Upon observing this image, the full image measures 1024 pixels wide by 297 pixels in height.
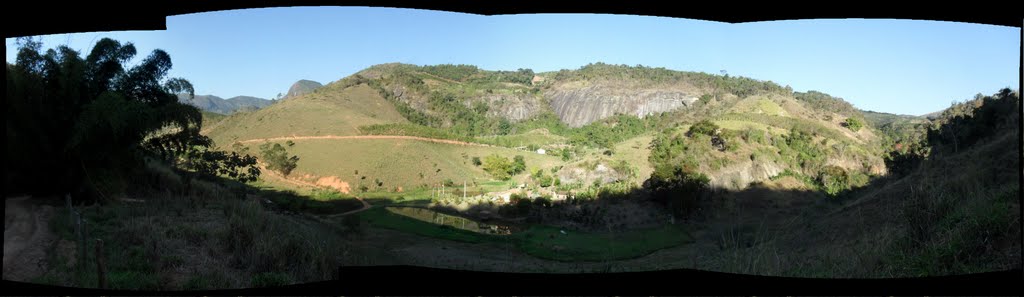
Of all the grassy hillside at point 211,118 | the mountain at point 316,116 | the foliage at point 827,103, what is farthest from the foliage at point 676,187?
the grassy hillside at point 211,118

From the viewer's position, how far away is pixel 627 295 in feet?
6.43

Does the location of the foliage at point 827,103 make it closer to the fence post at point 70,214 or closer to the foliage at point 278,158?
the foliage at point 278,158

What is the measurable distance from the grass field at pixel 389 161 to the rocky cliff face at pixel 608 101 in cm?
73

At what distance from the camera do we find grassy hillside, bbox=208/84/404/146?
313 cm

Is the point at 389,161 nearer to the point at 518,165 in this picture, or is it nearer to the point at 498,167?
the point at 498,167

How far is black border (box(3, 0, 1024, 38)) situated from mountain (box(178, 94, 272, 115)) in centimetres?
75

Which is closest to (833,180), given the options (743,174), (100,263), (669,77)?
(743,174)

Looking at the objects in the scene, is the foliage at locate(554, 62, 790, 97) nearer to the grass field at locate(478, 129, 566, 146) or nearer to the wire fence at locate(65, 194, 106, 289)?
the grass field at locate(478, 129, 566, 146)

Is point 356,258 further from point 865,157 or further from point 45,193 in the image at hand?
point 865,157

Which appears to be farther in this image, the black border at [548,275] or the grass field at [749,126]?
the grass field at [749,126]

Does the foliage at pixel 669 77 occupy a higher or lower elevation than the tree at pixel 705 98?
higher

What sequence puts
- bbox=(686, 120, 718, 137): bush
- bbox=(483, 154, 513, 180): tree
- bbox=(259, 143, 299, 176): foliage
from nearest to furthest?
bbox=(259, 143, 299, 176): foliage → bbox=(483, 154, 513, 180): tree → bbox=(686, 120, 718, 137): bush

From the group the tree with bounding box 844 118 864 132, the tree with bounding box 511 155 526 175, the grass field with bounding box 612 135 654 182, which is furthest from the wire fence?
the tree with bounding box 844 118 864 132

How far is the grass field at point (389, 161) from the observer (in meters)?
3.20
